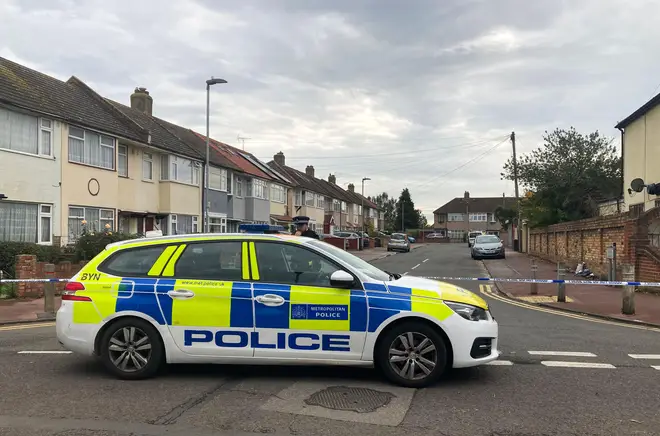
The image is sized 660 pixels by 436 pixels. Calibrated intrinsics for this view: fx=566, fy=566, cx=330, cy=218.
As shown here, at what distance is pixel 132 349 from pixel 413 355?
282 cm

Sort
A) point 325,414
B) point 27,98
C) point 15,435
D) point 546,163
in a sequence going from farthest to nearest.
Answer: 1. point 546,163
2. point 27,98
3. point 325,414
4. point 15,435

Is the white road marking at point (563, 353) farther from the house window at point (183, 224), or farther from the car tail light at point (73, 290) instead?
the house window at point (183, 224)

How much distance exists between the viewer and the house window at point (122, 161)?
2250 cm

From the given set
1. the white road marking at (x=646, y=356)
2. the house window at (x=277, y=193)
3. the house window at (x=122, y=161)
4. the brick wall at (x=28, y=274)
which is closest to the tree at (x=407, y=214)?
the house window at (x=277, y=193)

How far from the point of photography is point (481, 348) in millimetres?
5543

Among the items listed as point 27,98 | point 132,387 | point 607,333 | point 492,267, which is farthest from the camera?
point 492,267

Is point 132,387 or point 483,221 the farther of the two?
point 483,221

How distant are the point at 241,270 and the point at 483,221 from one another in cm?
9999

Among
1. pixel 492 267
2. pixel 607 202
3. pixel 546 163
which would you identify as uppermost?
pixel 546 163

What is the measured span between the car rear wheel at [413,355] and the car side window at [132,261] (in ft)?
8.34

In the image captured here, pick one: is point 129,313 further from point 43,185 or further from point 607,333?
point 43,185

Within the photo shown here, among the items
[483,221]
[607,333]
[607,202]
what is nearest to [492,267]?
[607,202]

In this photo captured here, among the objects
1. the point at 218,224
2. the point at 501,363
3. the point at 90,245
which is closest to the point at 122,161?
the point at 90,245

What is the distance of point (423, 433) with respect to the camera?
4297 millimetres
